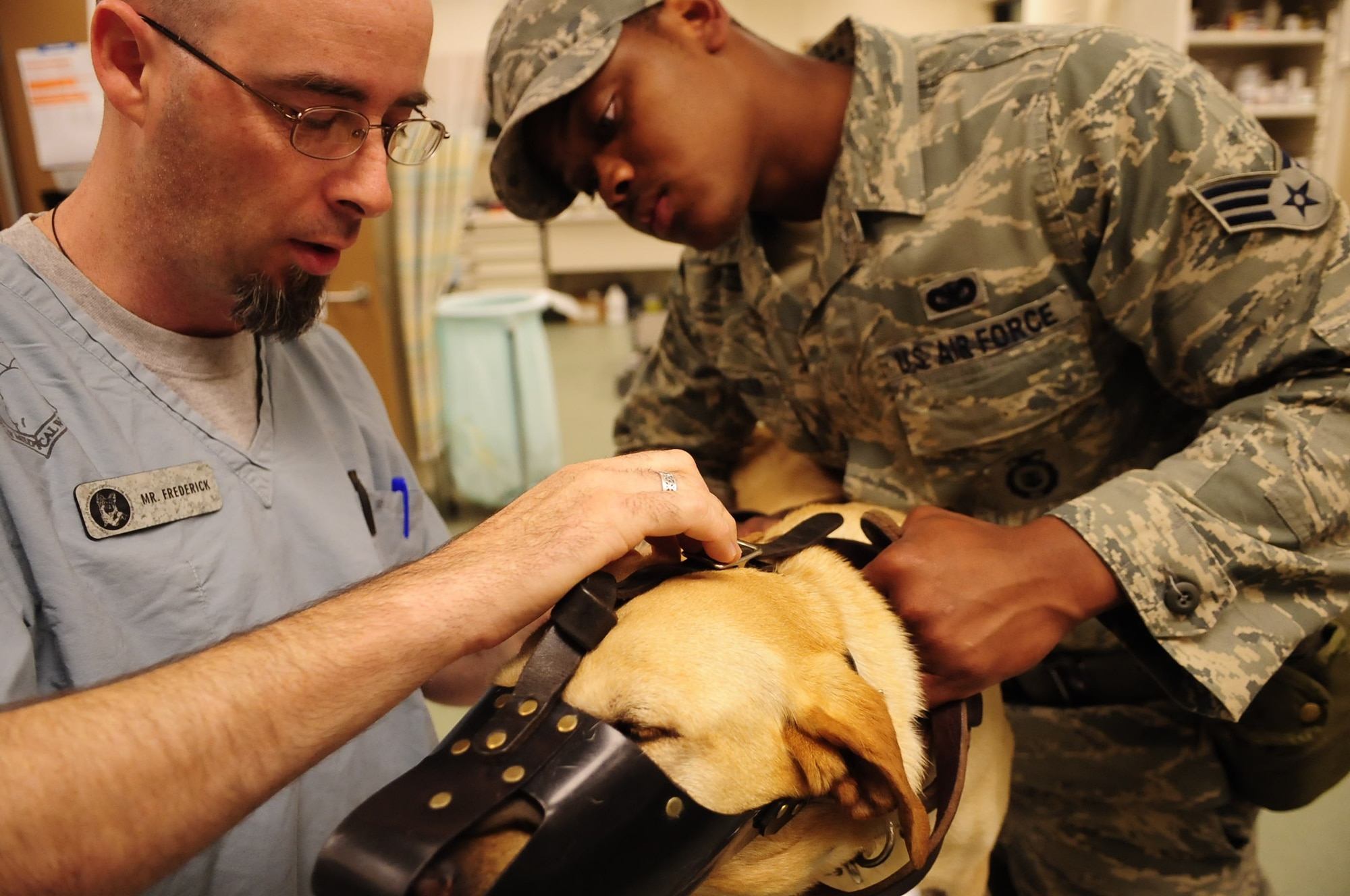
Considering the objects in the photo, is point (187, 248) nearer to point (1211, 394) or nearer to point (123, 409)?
point (123, 409)

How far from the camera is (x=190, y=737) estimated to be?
0.60 m

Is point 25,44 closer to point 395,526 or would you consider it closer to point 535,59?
point 535,59

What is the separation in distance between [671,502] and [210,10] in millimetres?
806

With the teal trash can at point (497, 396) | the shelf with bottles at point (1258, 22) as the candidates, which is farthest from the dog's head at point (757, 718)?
the shelf with bottles at point (1258, 22)

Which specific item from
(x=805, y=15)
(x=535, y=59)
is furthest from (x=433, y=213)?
(x=805, y=15)

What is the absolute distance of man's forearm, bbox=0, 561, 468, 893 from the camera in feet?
1.83

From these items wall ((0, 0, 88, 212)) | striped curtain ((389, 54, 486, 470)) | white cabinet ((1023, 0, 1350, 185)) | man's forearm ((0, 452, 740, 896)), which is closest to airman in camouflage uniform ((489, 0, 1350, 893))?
man's forearm ((0, 452, 740, 896))

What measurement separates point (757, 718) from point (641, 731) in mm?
122

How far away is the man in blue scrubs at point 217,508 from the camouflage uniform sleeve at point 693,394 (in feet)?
2.28

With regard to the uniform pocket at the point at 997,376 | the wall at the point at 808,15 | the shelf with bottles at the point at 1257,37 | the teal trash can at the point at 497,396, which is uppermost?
the wall at the point at 808,15

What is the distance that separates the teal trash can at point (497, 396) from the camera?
3.77 m

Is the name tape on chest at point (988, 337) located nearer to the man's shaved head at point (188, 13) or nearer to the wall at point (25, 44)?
the man's shaved head at point (188, 13)

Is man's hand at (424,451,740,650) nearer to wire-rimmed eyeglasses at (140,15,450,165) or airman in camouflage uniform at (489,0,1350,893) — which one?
airman in camouflage uniform at (489,0,1350,893)

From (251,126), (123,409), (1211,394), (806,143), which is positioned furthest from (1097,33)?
(123,409)
